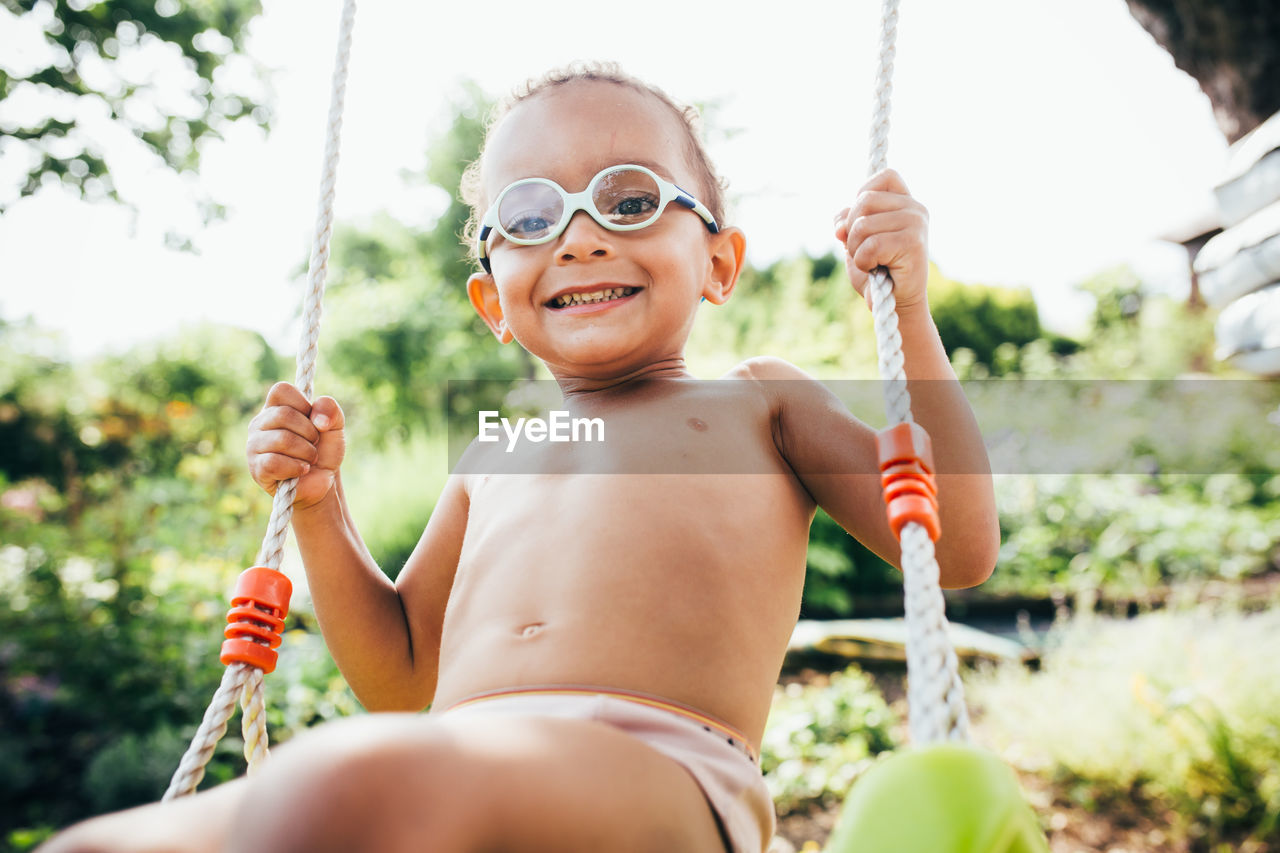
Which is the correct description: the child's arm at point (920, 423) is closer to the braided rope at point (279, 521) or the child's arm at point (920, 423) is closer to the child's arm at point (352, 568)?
the child's arm at point (352, 568)

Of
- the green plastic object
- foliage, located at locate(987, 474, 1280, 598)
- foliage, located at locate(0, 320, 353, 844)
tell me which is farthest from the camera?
foliage, located at locate(987, 474, 1280, 598)

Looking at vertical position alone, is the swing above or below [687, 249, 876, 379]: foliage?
below

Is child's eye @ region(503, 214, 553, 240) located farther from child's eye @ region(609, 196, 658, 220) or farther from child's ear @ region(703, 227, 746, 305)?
child's ear @ region(703, 227, 746, 305)

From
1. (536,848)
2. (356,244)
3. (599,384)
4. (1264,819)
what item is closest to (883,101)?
(599,384)

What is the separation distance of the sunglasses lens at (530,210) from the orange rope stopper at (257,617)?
722mm

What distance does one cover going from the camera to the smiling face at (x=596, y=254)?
144 cm

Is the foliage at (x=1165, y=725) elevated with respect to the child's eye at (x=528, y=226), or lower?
lower

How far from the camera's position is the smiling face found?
1.44 metres

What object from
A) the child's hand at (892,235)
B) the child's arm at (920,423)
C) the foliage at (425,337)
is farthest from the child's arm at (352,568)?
the foliage at (425,337)

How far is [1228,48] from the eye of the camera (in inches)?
104

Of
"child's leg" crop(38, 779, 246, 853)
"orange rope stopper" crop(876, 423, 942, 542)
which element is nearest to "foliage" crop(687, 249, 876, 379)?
"orange rope stopper" crop(876, 423, 942, 542)

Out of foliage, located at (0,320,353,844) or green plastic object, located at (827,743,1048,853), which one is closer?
green plastic object, located at (827,743,1048,853)

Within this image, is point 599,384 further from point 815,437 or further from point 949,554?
point 949,554

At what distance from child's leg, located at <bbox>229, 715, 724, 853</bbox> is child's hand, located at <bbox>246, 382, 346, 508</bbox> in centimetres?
81
